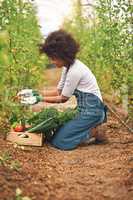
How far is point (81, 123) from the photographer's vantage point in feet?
21.5

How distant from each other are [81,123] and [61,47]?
0.91 m

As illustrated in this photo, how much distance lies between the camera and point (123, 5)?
7.54 metres

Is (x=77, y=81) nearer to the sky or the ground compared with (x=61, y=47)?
nearer to the ground

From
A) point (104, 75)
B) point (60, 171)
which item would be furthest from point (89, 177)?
point (104, 75)

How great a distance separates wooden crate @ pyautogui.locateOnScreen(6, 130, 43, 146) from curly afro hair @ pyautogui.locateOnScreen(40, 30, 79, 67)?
89 cm

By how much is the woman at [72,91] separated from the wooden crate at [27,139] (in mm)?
274

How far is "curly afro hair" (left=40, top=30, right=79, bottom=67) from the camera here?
251 inches

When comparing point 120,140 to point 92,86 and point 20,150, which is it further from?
point 20,150

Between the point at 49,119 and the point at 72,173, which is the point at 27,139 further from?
the point at 72,173

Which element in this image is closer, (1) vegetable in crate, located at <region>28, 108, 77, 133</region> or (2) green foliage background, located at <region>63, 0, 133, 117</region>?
(1) vegetable in crate, located at <region>28, 108, 77, 133</region>

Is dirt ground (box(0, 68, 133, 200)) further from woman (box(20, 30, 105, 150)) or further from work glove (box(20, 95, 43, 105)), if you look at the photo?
work glove (box(20, 95, 43, 105))

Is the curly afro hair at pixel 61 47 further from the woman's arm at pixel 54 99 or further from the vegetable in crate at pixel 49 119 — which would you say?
the vegetable in crate at pixel 49 119

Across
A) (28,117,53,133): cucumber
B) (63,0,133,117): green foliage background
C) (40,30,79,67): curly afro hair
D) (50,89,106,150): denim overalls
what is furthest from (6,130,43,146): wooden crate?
(63,0,133,117): green foliage background

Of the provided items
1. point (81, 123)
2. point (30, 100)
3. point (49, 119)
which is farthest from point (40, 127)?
point (81, 123)
